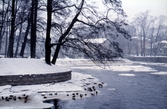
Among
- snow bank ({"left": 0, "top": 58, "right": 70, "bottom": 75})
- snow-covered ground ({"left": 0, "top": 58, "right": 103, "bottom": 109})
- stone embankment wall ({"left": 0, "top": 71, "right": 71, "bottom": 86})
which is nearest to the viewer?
snow-covered ground ({"left": 0, "top": 58, "right": 103, "bottom": 109})

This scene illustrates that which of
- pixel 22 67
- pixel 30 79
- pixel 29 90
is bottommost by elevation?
pixel 29 90

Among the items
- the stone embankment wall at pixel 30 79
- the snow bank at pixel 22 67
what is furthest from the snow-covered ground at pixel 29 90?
the stone embankment wall at pixel 30 79

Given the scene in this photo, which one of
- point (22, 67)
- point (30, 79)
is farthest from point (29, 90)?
point (22, 67)

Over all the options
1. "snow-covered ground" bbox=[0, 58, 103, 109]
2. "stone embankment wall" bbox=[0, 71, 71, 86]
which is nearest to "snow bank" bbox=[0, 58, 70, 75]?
"snow-covered ground" bbox=[0, 58, 103, 109]

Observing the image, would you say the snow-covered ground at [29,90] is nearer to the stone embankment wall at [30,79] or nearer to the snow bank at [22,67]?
the snow bank at [22,67]

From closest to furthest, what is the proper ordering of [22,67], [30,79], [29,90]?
1. [29,90]
2. [30,79]
3. [22,67]

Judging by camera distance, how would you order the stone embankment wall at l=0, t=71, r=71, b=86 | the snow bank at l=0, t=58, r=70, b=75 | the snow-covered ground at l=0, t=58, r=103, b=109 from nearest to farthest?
1. the snow-covered ground at l=0, t=58, r=103, b=109
2. the stone embankment wall at l=0, t=71, r=71, b=86
3. the snow bank at l=0, t=58, r=70, b=75

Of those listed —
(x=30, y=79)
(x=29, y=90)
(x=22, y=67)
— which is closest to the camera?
(x=29, y=90)

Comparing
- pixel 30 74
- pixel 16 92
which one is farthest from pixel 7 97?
pixel 30 74

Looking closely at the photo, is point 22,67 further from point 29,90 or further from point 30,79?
point 29,90

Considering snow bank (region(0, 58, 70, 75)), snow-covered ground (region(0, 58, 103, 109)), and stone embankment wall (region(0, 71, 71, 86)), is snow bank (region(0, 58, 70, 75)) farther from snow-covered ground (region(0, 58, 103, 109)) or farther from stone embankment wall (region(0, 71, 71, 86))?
stone embankment wall (region(0, 71, 71, 86))

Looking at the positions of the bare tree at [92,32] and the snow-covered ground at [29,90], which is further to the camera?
the bare tree at [92,32]

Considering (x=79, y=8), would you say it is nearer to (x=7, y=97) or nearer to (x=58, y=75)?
(x=58, y=75)

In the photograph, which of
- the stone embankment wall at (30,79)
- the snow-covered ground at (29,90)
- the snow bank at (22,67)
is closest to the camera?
the snow-covered ground at (29,90)
